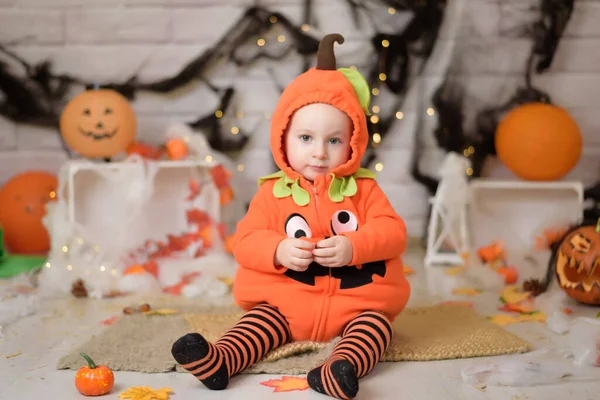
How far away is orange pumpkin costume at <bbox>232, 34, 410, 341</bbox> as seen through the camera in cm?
162

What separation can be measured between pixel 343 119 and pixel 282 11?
5.12ft

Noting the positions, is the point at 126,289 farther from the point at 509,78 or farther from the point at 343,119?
the point at 509,78

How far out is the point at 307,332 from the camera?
1.65 metres

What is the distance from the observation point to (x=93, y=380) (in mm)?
1409

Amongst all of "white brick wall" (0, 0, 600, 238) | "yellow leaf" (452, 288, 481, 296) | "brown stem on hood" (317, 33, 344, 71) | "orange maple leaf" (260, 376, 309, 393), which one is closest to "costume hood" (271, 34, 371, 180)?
"brown stem on hood" (317, 33, 344, 71)

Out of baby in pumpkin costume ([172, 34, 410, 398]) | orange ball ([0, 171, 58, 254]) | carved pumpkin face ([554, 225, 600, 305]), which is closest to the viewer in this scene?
baby in pumpkin costume ([172, 34, 410, 398])

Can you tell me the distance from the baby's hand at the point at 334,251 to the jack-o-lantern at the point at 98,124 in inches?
52.7

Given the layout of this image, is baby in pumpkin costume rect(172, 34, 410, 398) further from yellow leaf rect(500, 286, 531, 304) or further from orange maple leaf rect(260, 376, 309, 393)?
yellow leaf rect(500, 286, 531, 304)

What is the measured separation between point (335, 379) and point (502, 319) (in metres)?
0.81

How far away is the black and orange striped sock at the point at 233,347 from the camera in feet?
4.56

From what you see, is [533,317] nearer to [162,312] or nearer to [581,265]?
[581,265]

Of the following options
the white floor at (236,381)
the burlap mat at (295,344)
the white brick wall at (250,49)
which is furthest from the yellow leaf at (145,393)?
the white brick wall at (250,49)

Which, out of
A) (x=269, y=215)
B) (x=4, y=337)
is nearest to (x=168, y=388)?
(x=269, y=215)

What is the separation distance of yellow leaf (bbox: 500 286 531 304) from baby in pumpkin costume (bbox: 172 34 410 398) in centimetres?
64
